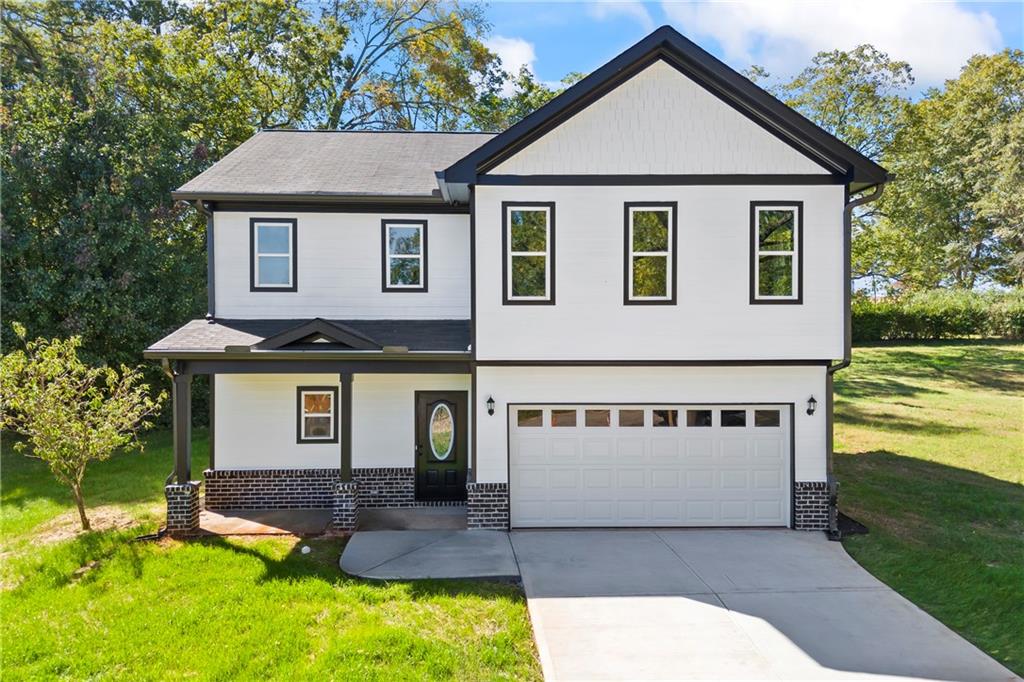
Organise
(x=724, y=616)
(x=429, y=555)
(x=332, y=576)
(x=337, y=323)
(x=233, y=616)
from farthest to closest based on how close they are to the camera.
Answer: (x=337, y=323) → (x=429, y=555) → (x=332, y=576) → (x=724, y=616) → (x=233, y=616)

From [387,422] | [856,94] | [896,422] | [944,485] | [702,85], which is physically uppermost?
[856,94]

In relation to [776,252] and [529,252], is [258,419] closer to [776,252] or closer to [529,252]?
[529,252]

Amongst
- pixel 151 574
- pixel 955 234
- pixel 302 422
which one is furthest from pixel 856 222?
pixel 151 574

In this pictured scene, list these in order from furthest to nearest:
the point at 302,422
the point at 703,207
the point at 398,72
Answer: the point at 398,72, the point at 302,422, the point at 703,207

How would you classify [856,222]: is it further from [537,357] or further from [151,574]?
[151,574]

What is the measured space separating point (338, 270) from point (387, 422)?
9.73 ft

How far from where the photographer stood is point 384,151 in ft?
43.2

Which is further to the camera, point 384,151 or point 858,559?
point 384,151

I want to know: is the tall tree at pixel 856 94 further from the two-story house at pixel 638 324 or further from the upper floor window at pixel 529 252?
the upper floor window at pixel 529 252

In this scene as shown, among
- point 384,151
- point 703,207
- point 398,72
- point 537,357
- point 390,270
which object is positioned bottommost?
point 537,357

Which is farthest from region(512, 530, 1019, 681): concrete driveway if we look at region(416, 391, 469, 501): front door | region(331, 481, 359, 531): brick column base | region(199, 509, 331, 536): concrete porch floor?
region(199, 509, 331, 536): concrete porch floor

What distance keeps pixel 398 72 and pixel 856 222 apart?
23346 millimetres

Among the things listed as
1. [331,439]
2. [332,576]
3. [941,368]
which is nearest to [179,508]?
[331,439]

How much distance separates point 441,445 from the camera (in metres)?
11.2
